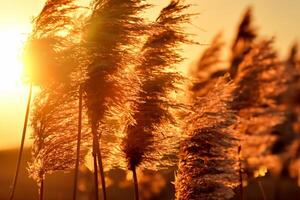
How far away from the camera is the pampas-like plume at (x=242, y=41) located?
2172cm

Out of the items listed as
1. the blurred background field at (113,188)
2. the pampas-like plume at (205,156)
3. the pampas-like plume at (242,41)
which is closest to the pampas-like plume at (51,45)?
the pampas-like plume at (205,156)

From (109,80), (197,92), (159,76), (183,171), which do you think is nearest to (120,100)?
(109,80)

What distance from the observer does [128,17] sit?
11.4 metres

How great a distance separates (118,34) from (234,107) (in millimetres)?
7646

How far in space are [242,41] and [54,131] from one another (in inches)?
535

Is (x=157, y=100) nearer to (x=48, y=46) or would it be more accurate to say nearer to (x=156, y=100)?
(x=156, y=100)

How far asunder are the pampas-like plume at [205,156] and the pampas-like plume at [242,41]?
806 cm

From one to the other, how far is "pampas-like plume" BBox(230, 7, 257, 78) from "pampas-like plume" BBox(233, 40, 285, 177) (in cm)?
144

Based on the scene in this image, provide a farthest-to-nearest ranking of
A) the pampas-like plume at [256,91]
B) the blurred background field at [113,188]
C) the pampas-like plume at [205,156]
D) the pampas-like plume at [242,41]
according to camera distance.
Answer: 1. the blurred background field at [113,188]
2. the pampas-like plume at [242,41]
3. the pampas-like plume at [256,91]
4. the pampas-like plume at [205,156]

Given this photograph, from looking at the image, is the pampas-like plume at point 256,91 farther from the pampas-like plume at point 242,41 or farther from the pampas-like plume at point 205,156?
the pampas-like plume at point 205,156

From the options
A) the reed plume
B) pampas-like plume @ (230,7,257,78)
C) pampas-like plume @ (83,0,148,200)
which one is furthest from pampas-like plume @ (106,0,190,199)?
pampas-like plume @ (230,7,257,78)

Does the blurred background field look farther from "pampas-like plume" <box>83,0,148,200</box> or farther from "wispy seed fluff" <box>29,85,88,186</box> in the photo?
"pampas-like plume" <box>83,0,148,200</box>

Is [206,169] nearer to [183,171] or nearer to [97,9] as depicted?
[183,171]

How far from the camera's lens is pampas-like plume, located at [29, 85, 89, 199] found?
1137cm
